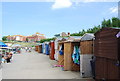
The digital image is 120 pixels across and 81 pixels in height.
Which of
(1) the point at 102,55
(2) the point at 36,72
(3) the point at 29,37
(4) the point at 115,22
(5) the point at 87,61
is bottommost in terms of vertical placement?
(2) the point at 36,72

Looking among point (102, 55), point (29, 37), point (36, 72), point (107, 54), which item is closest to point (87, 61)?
point (102, 55)

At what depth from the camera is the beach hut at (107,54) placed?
207 inches

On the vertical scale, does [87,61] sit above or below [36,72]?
above

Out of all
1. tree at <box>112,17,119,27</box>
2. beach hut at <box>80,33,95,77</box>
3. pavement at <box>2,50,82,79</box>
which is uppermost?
tree at <box>112,17,119,27</box>

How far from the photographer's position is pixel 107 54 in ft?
19.4

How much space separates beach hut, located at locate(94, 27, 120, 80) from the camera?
525 centimetres

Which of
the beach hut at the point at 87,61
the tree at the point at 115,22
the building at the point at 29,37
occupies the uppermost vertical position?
the tree at the point at 115,22

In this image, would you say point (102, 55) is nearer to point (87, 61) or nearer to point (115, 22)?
point (87, 61)

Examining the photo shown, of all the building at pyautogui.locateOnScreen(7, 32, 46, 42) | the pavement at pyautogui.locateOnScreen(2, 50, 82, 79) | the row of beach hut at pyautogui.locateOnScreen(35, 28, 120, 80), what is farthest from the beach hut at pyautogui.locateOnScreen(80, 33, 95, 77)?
the building at pyautogui.locateOnScreen(7, 32, 46, 42)

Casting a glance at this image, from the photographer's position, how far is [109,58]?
577 centimetres

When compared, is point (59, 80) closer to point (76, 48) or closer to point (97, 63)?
point (97, 63)

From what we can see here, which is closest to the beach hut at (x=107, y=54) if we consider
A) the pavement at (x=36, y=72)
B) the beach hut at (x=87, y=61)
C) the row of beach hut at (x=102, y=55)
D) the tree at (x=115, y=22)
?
the row of beach hut at (x=102, y=55)

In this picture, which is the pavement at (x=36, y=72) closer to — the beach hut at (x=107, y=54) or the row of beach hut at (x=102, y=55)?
the row of beach hut at (x=102, y=55)

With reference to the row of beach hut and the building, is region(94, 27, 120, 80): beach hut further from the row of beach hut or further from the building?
the building
